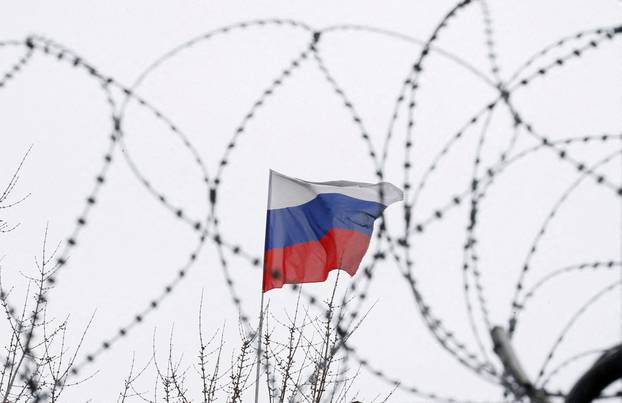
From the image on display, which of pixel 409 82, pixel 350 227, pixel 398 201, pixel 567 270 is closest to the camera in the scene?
pixel 567 270

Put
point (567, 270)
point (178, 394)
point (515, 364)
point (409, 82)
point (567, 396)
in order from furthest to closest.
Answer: point (178, 394) → point (409, 82) → point (567, 270) → point (515, 364) → point (567, 396)

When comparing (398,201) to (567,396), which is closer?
(567,396)

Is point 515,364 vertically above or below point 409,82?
below

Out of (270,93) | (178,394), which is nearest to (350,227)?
(178,394)

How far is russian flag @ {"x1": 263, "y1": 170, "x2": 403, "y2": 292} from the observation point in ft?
34.8

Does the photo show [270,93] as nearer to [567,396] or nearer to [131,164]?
[131,164]

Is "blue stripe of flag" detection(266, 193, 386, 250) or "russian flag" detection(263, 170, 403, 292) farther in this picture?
"blue stripe of flag" detection(266, 193, 386, 250)

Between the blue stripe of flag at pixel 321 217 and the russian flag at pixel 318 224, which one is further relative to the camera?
the blue stripe of flag at pixel 321 217

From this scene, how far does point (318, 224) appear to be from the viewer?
37.1ft

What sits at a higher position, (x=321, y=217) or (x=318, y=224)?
(x=321, y=217)

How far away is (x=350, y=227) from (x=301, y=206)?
0.80 meters

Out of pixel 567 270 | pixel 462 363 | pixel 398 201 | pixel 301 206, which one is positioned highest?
pixel 301 206

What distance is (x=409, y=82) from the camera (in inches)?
186

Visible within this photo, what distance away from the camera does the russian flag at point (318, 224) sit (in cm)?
1061
